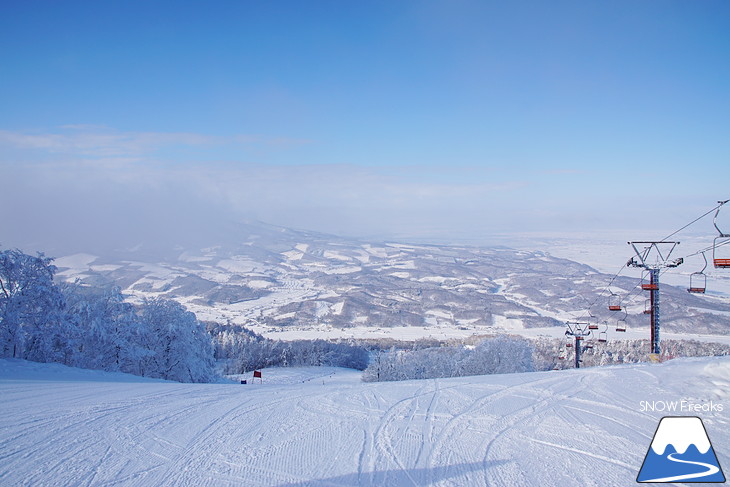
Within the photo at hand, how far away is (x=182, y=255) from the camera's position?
334 ft

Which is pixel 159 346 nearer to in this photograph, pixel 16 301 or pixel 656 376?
pixel 16 301

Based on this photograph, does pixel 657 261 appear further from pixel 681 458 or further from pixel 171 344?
pixel 171 344

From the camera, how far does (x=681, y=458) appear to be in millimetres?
5297

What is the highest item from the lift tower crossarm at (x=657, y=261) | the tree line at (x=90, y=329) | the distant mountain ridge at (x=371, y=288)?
the lift tower crossarm at (x=657, y=261)

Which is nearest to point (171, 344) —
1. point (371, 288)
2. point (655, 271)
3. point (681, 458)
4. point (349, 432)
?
point (349, 432)

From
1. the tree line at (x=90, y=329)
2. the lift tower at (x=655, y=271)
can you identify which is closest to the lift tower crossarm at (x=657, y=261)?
the lift tower at (x=655, y=271)

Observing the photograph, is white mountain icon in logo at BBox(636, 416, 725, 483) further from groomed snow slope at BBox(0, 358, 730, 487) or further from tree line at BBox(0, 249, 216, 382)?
tree line at BBox(0, 249, 216, 382)

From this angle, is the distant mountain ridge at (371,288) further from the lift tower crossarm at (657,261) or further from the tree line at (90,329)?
the tree line at (90,329)

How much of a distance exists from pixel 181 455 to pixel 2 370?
10.4 meters

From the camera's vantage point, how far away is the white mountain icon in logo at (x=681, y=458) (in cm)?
493

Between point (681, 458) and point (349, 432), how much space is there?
15.1ft

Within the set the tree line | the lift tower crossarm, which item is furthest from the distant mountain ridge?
the tree line

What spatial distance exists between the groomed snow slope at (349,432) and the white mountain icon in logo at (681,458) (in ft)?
0.68

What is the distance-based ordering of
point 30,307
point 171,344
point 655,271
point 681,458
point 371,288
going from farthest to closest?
point 371,288
point 171,344
point 30,307
point 655,271
point 681,458
